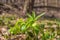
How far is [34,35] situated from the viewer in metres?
3.40

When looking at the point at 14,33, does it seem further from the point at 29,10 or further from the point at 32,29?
the point at 29,10

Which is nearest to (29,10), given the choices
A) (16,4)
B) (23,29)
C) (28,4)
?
(28,4)

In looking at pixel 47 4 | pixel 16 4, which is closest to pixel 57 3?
pixel 47 4

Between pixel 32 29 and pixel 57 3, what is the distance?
7512mm

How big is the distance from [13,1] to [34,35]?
6782 millimetres

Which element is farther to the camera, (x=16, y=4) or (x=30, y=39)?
(x=16, y=4)

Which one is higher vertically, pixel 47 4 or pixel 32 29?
pixel 32 29

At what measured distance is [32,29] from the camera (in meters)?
3.41

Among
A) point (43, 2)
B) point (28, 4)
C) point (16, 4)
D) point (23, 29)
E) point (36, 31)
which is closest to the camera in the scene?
point (36, 31)

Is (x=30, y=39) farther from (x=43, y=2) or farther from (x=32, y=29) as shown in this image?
(x=43, y=2)

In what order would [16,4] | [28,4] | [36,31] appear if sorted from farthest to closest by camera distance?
[16,4] → [28,4] → [36,31]

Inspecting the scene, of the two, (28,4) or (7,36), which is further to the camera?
(28,4)

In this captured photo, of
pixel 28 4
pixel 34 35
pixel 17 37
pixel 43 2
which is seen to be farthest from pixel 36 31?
pixel 43 2

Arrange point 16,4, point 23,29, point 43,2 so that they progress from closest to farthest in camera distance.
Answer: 1. point 23,29
2. point 16,4
3. point 43,2
